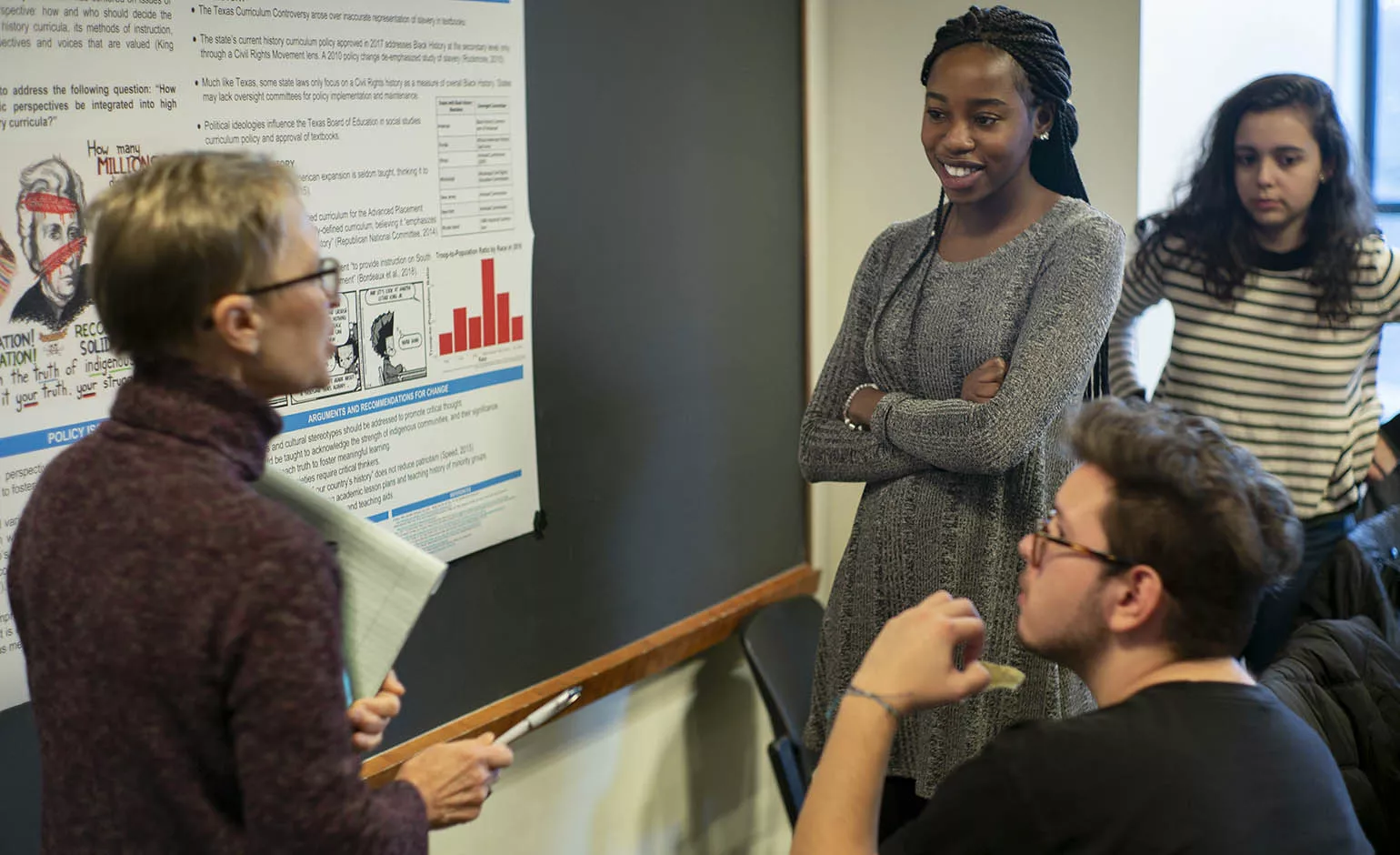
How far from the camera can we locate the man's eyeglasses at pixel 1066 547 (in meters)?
1.27

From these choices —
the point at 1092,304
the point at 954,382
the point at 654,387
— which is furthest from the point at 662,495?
the point at 1092,304

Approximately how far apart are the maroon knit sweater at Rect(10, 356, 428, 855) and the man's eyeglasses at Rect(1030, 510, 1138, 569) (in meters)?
0.70

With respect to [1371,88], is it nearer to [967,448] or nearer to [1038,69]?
[1038,69]

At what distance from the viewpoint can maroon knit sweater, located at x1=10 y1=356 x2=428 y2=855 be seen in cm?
99

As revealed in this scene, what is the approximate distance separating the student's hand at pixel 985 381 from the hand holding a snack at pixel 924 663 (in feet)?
1.77

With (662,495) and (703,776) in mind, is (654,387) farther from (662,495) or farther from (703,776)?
(703,776)

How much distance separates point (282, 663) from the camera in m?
0.99

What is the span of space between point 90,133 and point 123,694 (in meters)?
0.84

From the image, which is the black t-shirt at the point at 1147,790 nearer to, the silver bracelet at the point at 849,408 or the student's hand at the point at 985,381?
the student's hand at the point at 985,381

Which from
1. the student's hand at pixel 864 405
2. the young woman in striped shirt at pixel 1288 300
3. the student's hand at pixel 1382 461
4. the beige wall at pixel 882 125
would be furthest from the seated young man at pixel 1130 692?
the beige wall at pixel 882 125

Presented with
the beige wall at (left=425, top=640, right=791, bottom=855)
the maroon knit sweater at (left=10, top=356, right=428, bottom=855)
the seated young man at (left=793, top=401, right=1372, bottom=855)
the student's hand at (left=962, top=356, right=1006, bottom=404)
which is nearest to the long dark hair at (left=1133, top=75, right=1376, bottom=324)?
the student's hand at (left=962, top=356, right=1006, bottom=404)

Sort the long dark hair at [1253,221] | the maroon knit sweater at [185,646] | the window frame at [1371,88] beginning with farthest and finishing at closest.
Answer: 1. the window frame at [1371,88]
2. the long dark hair at [1253,221]
3. the maroon knit sweater at [185,646]

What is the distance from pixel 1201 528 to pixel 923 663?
296 mm

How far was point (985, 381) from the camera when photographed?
5.95 ft
